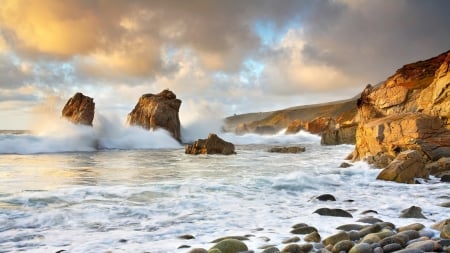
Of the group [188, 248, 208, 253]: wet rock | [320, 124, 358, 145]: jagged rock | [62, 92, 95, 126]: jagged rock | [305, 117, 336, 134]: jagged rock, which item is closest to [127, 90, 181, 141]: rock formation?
[62, 92, 95, 126]: jagged rock

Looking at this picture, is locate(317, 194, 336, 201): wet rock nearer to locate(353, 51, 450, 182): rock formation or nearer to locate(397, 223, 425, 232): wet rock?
locate(397, 223, 425, 232): wet rock

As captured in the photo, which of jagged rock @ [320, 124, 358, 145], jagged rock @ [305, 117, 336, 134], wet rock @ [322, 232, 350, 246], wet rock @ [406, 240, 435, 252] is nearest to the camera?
wet rock @ [406, 240, 435, 252]

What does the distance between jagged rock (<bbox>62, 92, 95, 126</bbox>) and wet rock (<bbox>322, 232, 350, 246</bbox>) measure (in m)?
42.8

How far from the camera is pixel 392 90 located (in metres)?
28.4

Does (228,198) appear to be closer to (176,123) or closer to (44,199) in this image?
(44,199)

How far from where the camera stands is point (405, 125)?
57.2 feet

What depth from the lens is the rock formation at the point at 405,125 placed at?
640 inches

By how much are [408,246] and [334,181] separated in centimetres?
865

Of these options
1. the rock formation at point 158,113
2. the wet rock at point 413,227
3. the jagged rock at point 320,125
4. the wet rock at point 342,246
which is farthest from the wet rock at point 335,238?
the jagged rock at point 320,125

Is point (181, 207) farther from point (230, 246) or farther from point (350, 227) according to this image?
point (350, 227)

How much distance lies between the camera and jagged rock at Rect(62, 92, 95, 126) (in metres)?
45.6

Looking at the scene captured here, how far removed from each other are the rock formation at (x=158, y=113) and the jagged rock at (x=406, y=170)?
1751 inches

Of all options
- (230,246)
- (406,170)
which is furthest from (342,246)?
(406,170)

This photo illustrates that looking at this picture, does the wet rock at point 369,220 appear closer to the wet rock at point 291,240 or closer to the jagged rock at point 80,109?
the wet rock at point 291,240
